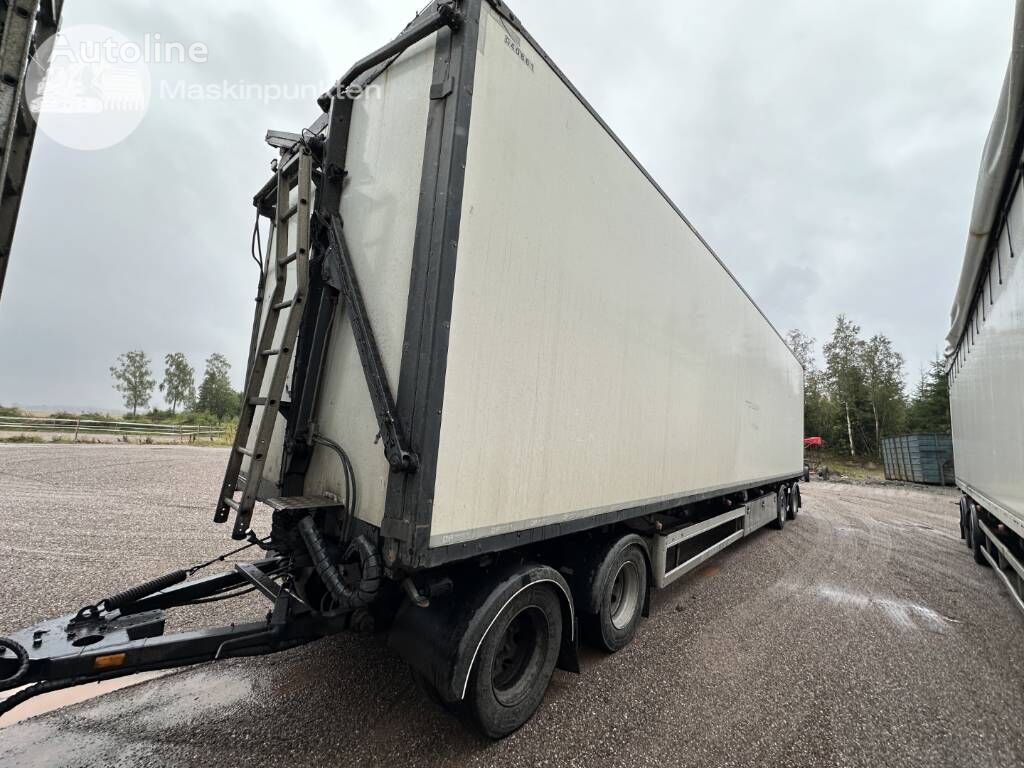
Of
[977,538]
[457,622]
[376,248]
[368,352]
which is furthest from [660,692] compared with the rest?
[977,538]

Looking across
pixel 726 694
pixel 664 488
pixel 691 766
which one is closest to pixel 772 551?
pixel 664 488

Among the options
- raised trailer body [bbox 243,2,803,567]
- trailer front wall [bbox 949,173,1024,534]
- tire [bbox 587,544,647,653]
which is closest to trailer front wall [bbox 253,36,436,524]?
raised trailer body [bbox 243,2,803,567]

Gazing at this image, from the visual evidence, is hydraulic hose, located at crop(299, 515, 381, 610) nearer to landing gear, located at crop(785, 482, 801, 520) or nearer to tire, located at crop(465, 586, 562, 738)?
tire, located at crop(465, 586, 562, 738)

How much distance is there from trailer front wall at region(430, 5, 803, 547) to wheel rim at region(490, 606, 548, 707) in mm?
711

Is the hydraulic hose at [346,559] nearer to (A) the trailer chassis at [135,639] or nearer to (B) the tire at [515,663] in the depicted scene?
(A) the trailer chassis at [135,639]

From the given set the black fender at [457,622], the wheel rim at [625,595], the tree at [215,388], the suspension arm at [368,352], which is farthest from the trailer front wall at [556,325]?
the tree at [215,388]

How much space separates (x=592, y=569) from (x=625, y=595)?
0.81m

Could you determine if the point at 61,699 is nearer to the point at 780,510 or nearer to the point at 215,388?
the point at 780,510

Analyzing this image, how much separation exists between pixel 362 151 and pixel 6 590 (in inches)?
203

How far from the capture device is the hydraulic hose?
2070 mm

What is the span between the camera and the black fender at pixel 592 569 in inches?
125

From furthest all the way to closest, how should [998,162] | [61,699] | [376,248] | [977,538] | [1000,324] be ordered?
1. [977,538]
2. [1000,324]
3. [998,162]
4. [61,699]
5. [376,248]

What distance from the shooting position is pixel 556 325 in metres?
2.80

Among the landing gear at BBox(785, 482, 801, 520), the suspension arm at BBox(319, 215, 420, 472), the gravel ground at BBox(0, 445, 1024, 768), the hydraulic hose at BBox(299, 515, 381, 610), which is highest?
the suspension arm at BBox(319, 215, 420, 472)
